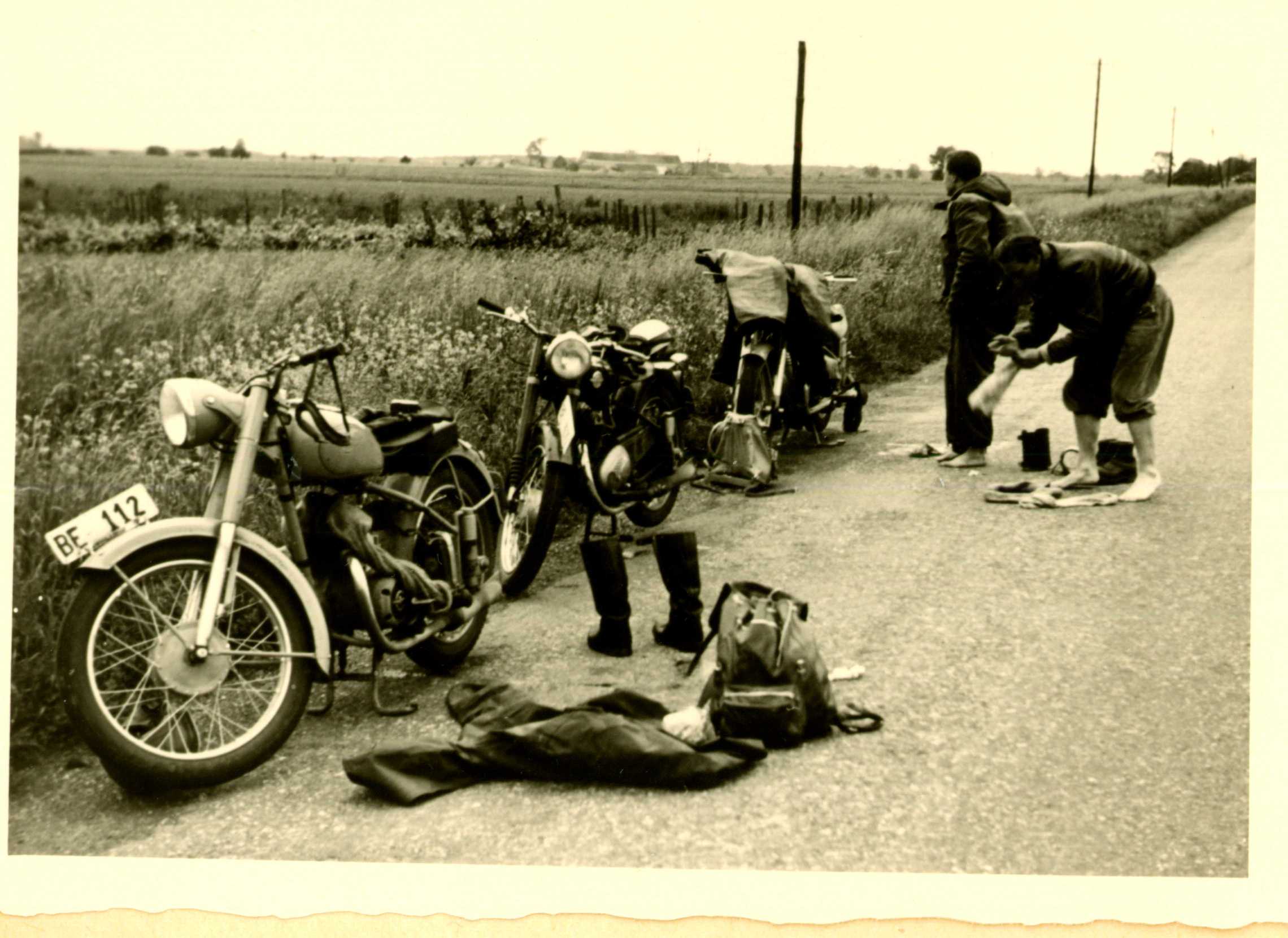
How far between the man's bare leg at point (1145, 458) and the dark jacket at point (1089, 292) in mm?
399

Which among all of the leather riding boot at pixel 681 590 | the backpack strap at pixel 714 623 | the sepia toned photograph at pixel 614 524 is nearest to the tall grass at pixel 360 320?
the sepia toned photograph at pixel 614 524

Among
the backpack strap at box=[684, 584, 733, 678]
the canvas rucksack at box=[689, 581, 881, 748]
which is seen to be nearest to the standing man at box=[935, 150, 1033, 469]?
the backpack strap at box=[684, 584, 733, 678]

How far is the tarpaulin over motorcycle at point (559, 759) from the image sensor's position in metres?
3.52

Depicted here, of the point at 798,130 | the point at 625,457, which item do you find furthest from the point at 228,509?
the point at 798,130

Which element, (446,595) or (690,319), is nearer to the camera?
(446,595)

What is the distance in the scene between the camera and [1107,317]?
6.10 meters

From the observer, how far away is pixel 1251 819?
3.70 m

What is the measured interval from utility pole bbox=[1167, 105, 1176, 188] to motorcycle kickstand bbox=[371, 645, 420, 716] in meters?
3.53

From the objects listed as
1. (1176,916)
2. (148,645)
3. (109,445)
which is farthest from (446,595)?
(1176,916)

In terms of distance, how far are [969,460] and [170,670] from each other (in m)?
4.58

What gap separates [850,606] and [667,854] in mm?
1677

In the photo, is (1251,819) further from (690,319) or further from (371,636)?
(690,319)

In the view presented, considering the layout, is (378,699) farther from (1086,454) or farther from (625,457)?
(1086,454)

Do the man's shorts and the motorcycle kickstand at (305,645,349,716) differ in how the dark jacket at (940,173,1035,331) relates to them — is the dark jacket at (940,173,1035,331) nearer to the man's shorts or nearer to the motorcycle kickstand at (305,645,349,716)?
the man's shorts
